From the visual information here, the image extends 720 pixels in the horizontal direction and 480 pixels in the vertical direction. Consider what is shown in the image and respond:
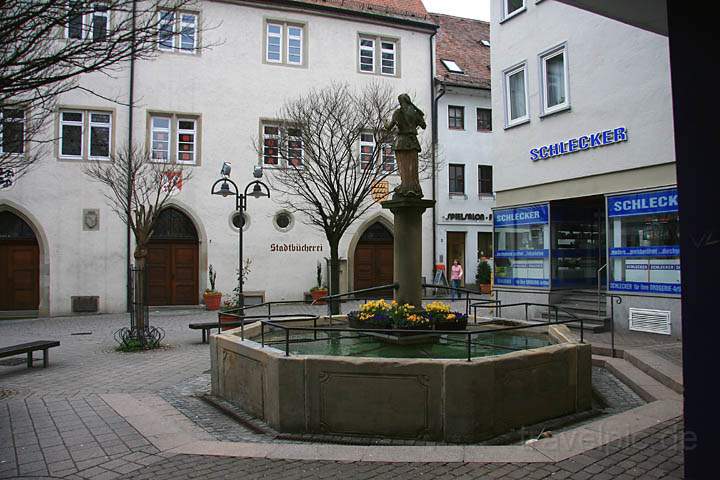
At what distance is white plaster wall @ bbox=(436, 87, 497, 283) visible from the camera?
80.3ft

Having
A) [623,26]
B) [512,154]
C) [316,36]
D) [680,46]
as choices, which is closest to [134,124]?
[316,36]

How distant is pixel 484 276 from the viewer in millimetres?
23984

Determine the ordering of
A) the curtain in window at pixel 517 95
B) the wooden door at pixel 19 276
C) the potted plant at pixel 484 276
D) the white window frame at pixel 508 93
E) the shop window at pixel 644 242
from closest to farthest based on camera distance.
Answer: the shop window at pixel 644 242
the white window frame at pixel 508 93
the curtain in window at pixel 517 95
the wooden door at pixel 19 276
the potted plant at pixel 484 276

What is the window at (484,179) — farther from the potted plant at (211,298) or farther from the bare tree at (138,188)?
the bare tree at (138,188)

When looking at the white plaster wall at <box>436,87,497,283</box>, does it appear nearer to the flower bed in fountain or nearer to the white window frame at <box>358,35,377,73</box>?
the white window frame at <box>358,35,377,73</box>

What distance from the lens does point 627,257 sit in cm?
1254

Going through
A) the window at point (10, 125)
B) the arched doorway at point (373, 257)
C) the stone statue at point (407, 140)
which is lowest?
the arched doorway at point (373, 257)

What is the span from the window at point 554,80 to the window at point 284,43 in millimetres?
10463

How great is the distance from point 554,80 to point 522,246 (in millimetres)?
4454

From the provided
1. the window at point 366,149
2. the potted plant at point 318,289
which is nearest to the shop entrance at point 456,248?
the window at point 366,149

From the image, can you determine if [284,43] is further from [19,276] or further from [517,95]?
[19,276]

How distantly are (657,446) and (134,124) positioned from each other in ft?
63.8

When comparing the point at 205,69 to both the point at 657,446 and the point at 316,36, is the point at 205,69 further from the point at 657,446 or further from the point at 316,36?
the point at 657,446

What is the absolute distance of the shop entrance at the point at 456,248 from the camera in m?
25.0
